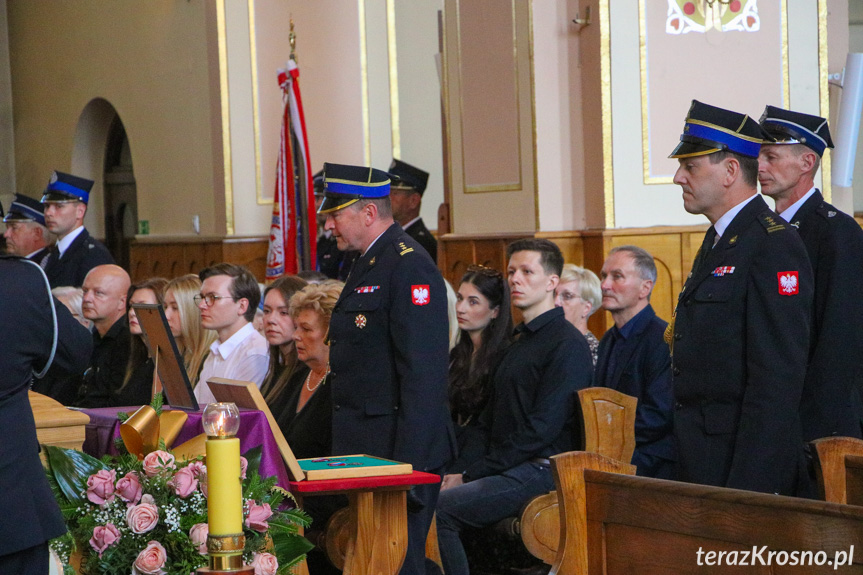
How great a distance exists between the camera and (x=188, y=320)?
14.2 feet

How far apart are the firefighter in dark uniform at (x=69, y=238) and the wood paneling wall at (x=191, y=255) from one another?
2028mm

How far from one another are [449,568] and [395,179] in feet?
10.2

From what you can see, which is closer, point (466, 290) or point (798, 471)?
point (798, 471)

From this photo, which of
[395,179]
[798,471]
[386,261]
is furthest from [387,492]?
[395,179]

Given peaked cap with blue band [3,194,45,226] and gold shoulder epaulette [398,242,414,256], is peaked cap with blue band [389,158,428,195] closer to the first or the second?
peaked cap with blue band [3,194,45,226]

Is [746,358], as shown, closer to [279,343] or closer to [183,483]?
[183,483]

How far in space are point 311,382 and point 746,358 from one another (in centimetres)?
170

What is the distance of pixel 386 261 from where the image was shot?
3176 millimetres

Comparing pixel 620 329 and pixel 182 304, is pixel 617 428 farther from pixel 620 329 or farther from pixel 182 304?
pixel 182 304

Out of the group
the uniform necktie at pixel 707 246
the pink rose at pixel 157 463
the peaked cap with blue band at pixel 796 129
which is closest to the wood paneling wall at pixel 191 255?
the peaked cap with blue band at pixel 796 129

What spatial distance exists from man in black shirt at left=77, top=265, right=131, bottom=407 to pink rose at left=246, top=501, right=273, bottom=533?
A: 2476 mm

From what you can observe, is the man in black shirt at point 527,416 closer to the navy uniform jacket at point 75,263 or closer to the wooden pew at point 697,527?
the wooden pew at point 697,527

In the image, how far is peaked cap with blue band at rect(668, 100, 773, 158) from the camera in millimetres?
2498

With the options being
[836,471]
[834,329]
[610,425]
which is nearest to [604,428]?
[610,425]
